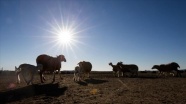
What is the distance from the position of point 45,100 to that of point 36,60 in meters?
13.7

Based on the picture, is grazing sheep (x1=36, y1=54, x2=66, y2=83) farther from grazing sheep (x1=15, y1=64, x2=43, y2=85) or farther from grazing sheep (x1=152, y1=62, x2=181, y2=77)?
grazing sheep (x1=152, y1=62, x2=181, y2=77)

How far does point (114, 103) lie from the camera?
12.9m

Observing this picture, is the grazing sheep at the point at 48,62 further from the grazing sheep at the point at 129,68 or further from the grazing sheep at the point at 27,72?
the grazing sheep at the point at 129,68

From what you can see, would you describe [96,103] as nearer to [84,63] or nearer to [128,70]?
[84,63]

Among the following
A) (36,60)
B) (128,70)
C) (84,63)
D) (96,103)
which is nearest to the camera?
(96,103)

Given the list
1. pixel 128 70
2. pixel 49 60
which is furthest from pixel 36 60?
pixel 128 70

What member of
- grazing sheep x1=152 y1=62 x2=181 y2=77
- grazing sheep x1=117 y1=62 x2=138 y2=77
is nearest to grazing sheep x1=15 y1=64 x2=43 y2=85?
grazing sheep x1=117 y1=62 x2=138 y2=77

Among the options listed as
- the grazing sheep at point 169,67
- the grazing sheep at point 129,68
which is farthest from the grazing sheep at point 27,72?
the grazing sheep at point 169,67

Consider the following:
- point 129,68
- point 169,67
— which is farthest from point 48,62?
point 169,67

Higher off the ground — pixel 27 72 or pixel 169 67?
pixel 169 67

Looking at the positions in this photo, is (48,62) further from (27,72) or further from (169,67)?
(169,67)

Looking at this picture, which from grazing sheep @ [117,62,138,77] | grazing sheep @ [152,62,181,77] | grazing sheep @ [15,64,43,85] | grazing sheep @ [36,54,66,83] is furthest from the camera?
grazing sheep @ [152,62,181,77]

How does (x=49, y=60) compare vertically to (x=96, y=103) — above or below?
above

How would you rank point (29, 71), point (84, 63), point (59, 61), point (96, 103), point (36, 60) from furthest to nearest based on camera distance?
point (84, 63), point (59, 61), point (36, 60), point (29, 71), point (96, 103)
